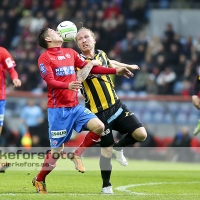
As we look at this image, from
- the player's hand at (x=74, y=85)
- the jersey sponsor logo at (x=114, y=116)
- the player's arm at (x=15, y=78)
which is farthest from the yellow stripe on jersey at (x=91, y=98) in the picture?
the player's arm at (x=15, y=78)

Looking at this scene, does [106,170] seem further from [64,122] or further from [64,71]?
[64,71]

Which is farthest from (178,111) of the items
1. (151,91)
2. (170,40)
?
(170,40)

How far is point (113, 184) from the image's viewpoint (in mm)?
10828

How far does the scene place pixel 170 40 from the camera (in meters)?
22.0

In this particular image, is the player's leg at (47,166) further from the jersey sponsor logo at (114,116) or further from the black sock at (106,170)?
the jersey sponsor logo at (114,116)

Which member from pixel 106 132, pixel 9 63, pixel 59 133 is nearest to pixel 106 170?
pixel 106 132

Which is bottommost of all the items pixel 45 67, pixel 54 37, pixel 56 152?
pixel 56 152

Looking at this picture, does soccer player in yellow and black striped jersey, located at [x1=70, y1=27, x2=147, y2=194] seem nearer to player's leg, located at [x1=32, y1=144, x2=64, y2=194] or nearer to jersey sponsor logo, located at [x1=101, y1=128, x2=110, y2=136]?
jersey sponsor logo, located at [x1=101, y1=128, x2=110, y2=136]

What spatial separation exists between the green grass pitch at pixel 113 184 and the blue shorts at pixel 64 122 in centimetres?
77

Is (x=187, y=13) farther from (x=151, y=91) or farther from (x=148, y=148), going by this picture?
(x=148, y=148)

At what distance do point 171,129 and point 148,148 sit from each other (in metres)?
→ 0.86

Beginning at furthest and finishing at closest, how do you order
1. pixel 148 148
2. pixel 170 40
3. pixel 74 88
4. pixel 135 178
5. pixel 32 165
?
pixel 170 40
pixel 148 148
pixel 32 165
pixel 135 178
pixel 74 88

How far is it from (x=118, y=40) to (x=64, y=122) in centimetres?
1504

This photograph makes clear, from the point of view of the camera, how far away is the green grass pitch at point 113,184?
862 cm
